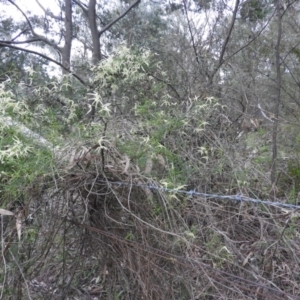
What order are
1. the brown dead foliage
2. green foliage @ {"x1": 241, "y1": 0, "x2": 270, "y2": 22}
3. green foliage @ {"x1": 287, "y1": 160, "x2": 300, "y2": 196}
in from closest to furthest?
the brown dead foliage
green foliage @ {"x1": 287, "y1": 160, "x2": 300, "y2": 196}
green foliage @ {"x1": 241, "y1": 0, "x2": 270, "y2": 22}

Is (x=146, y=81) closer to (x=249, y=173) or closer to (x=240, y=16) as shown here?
(x=249, y=173)

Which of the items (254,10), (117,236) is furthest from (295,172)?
(117,236)

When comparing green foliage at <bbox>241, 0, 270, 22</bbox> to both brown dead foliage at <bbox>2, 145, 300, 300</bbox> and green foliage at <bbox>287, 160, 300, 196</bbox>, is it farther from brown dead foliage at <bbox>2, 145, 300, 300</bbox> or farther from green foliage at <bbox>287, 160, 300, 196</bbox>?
brown dead foliage at <bbox>2, 145, 300, 300</bbox>

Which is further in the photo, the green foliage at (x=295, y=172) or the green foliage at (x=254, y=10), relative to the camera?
the green foliage at (x=254, y=10)

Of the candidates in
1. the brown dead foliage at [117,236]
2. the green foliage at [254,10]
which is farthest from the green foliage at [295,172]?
the green foliage at [254,10]

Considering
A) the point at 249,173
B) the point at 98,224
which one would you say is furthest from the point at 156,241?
the point at 249,173

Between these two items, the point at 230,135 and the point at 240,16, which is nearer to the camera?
the point at 230,135

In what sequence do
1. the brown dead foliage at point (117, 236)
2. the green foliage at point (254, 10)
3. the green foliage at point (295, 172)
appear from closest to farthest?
the brown dead foliage at point (117, 236), the green foliage at point (295, 172), the green foliage at point (254, 10)

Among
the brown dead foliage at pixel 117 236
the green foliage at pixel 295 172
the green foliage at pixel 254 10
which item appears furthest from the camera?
the green foliage at pixel 254 10

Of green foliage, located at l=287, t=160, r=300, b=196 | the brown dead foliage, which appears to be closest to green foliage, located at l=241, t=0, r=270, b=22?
green foliage, located at l=287, t=160, r=300, b=196

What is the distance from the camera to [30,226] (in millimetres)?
2133

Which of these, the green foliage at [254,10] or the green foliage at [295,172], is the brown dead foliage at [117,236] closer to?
the green foliage at [295,172]

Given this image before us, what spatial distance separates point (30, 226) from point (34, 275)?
37 cm

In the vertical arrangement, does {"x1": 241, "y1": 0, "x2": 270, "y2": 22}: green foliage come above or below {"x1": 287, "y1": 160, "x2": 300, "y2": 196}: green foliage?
above
